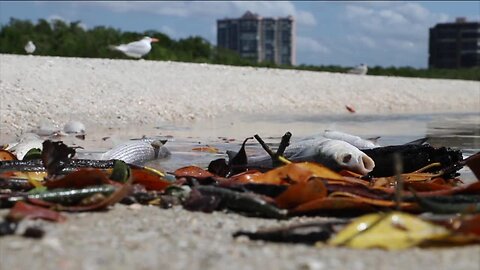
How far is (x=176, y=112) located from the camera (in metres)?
12.5

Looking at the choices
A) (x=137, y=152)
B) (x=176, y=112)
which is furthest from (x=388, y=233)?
(x=176, y=112)

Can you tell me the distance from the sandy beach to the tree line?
583 cm

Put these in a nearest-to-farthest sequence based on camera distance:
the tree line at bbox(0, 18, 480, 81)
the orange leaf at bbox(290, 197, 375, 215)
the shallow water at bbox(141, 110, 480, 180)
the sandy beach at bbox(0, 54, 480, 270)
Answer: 1. the sandy beach at bbox(0, 54, 480, 270)
2. the orange leaf at bbox(290, 197, 375, 215)
3. the shallow water at bbox(141, 110, 480, 180)
4. the tree line at bbox(0, 18, 480, 81)

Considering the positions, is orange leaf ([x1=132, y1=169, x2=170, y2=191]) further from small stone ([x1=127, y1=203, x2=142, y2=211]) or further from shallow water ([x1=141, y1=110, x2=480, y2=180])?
shallow water ([x1=141, y1=110, x2=480, y2=180])

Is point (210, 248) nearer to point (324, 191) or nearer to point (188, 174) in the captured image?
point (324, 191)

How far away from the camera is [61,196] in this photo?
3.21m

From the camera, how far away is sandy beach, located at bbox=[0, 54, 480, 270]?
7.59ft

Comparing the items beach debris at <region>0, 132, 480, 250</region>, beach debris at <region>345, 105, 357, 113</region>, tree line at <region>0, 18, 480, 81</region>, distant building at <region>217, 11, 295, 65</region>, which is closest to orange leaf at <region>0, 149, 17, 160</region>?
beach debris at <region>0, 132, 480, 250</region>

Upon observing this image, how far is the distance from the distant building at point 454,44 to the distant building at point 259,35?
18.1m

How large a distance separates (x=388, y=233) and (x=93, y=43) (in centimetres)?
2335

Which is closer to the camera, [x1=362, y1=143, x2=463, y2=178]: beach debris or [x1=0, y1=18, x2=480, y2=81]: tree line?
[x1=362, y1=143, x2=463, y2=178]: beach debris

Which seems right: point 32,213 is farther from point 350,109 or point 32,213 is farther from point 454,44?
point 454,44

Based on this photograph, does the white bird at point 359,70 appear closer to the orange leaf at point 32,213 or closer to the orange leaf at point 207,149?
the orange leaf at point 207,149

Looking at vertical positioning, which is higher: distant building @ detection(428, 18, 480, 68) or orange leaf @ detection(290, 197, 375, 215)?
distant building @ detection(428, 18, 480, 68)
